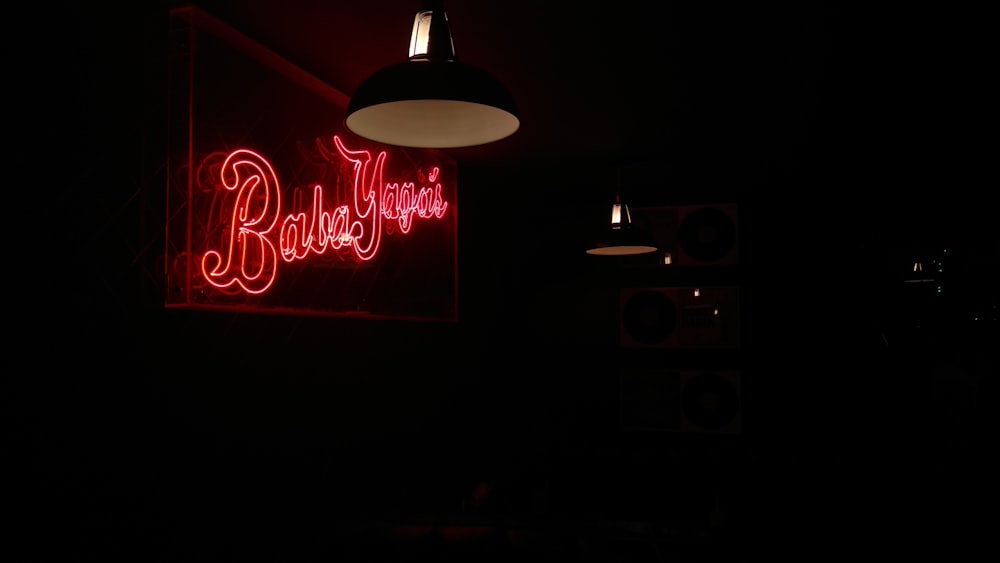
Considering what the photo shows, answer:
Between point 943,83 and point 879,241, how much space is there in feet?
8.64

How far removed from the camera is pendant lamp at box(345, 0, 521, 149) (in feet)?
6.42

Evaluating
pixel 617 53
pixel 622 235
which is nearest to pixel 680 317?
pixel 622 235

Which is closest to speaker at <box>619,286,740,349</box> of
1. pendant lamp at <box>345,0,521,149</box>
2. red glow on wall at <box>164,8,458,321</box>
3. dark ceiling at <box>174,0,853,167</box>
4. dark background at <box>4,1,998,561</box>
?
dark background at <box>4,1,998,561</box>

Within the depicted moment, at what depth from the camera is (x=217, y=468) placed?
3176 mm

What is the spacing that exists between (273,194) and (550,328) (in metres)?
4.27

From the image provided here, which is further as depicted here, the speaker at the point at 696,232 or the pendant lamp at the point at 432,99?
the speaker at the point at 696,232

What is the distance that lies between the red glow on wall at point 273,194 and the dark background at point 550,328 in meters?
0.12

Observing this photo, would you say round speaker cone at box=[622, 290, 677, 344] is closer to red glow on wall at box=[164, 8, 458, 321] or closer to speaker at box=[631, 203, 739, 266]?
speaker at box=[631, 203, 739, 266]

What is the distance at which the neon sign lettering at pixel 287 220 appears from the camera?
315cm

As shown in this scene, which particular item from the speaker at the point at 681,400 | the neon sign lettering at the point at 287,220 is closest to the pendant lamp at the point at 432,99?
the neon sign lettering at the point at 287,220

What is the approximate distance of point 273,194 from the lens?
3453 mm

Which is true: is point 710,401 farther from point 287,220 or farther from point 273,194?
point 273,194

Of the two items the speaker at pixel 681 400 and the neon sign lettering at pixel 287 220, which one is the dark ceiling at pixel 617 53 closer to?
the neon sign lettering at pixel 287 220

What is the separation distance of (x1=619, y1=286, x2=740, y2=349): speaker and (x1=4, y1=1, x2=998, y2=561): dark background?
0.16 meters
